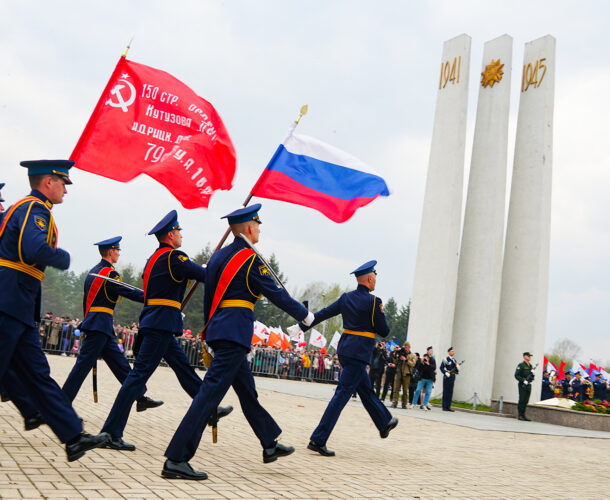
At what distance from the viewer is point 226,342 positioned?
5.32 m

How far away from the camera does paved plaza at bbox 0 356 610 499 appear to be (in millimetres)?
4594

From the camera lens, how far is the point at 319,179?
8.45 meters

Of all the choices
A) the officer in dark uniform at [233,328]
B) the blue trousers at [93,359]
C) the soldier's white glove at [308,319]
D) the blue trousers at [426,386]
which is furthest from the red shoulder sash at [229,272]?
the blue trousers at [426,386]

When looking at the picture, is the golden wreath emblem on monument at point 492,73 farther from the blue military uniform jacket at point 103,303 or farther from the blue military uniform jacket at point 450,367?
the blue military uniform jacket at point 103,303

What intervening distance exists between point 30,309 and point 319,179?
181 inches

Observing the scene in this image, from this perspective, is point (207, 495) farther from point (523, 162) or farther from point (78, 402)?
point (523, 162)

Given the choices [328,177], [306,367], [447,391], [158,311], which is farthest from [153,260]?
[306,367]

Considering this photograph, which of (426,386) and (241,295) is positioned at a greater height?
(426,386)

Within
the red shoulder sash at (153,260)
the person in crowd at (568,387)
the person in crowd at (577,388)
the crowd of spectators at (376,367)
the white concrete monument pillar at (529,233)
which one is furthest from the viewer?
the person in crowd at (568,387)

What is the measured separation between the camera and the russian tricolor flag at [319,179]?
7941mm

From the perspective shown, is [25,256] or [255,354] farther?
[255,354]

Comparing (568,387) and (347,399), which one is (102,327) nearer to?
(347,399)

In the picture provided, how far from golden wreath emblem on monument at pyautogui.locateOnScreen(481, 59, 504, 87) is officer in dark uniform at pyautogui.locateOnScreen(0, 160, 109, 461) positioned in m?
23.9

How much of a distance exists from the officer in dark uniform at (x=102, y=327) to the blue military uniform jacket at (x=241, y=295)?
1.71 meters
